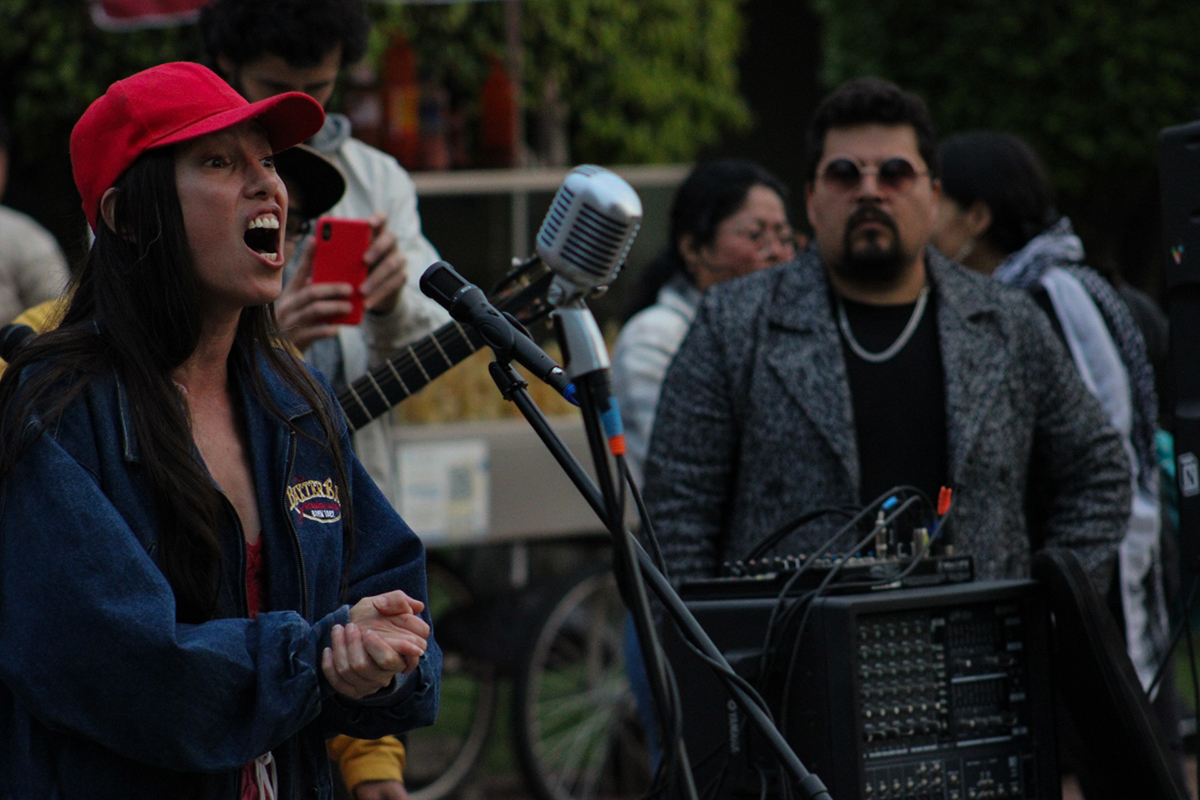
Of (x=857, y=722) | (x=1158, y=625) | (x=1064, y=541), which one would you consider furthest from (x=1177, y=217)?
(x=1158, y=625)

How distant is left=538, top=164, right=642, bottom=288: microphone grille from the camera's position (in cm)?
174

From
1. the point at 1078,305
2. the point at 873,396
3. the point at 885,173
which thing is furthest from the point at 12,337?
the point at 1078,305

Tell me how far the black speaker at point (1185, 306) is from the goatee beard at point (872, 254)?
2.08 ft

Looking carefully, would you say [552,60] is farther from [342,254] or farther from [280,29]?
[342,254]

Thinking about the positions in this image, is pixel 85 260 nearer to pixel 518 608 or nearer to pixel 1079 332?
pixel 1079 332

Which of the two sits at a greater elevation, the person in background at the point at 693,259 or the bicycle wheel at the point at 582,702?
the person in background at the point at 693,259

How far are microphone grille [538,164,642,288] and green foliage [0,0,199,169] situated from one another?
23.6 ft

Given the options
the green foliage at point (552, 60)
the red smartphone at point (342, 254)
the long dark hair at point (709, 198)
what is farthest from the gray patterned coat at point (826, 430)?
the green foliage at point (552, 60)

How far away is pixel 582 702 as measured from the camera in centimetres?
→ 587

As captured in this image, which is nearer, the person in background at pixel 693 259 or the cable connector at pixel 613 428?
the cable connector at pixel 613 428

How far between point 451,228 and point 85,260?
4.07 m

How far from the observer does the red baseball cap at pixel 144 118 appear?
204 cm

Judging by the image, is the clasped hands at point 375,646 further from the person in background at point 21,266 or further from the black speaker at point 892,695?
the person in background at point 21,266

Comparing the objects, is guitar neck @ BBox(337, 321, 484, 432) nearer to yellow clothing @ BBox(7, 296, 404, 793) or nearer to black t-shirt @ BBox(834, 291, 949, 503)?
yellow clothing @ BBox(7, 296, 404, 793)
